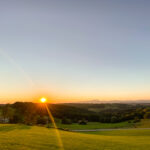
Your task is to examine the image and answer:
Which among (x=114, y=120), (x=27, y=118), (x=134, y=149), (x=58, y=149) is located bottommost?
(x=114, y=120)

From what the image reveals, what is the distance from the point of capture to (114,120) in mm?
85062

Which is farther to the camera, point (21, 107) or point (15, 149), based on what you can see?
point (21, 107)

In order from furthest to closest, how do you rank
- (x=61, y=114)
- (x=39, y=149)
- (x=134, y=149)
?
1. (x=61, y=114)
2. (x=134, y=149)
3. (x=39, y=149)

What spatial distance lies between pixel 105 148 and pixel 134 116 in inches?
3156

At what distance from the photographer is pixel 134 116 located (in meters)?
87.8

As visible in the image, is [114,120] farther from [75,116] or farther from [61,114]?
[61,114]

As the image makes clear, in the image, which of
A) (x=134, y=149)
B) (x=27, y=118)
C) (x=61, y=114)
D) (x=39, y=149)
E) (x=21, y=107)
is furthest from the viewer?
(x=61, y=114)

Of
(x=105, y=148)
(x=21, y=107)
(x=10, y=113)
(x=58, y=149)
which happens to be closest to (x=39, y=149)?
(x=58, y=149)

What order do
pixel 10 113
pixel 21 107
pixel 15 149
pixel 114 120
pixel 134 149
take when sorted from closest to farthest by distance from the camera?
1. pixel 15 149
2. pixel 134 149
3. pixel 10 113
4. pixel 21 107
5. pixel 114 120

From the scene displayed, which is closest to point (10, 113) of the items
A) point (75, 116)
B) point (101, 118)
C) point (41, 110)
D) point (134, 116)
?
point (41, 110)

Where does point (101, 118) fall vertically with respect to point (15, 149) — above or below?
below

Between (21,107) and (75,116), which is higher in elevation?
(21,107)

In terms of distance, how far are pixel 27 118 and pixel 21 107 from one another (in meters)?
9.70

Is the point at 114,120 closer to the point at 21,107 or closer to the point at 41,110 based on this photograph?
the point at 41,110
